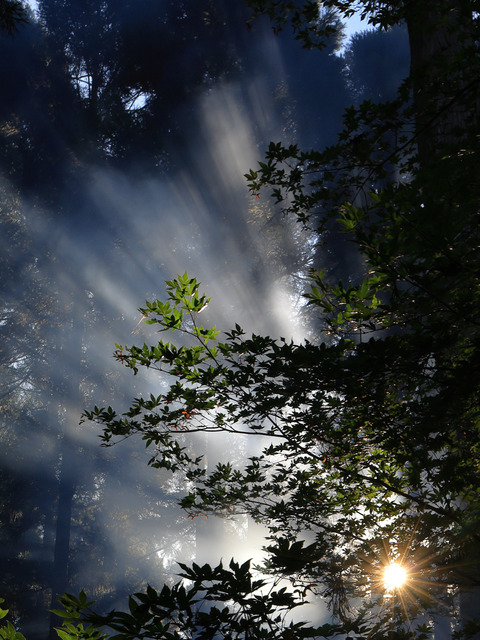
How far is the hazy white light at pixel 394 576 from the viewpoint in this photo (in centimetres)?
240

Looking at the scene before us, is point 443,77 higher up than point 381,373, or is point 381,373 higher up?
point 443,77

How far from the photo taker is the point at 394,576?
2.46 metres

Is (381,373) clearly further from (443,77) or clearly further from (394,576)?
(443,77)

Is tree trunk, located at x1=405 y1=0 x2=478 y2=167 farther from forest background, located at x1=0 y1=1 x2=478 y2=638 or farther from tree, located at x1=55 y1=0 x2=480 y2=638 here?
forest background, located at x1=0 y1=1 x2=478 y2=638

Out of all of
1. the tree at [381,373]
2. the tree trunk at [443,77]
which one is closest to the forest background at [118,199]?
the tree trunk at [443,77]

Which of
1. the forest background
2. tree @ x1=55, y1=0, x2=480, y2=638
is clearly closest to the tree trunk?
tree @ x1=55, y1=0, x2=480, y2=638

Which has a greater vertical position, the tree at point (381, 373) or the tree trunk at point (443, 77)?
the tree trunk at point (443, 77)

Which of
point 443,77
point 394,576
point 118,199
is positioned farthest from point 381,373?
point 118,199

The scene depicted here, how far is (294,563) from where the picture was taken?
1521mm

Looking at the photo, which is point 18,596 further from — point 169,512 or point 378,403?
point 378,403

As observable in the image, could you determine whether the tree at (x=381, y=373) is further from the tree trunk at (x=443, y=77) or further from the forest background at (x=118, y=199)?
the forest background at (x=118, y=199)

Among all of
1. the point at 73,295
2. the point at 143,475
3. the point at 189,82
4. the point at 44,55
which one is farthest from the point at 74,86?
the point at 143,475

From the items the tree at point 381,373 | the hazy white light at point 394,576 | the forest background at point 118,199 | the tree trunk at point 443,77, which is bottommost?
the hazy white light at point 394,576

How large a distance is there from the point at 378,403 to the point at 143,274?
20.0 meters
